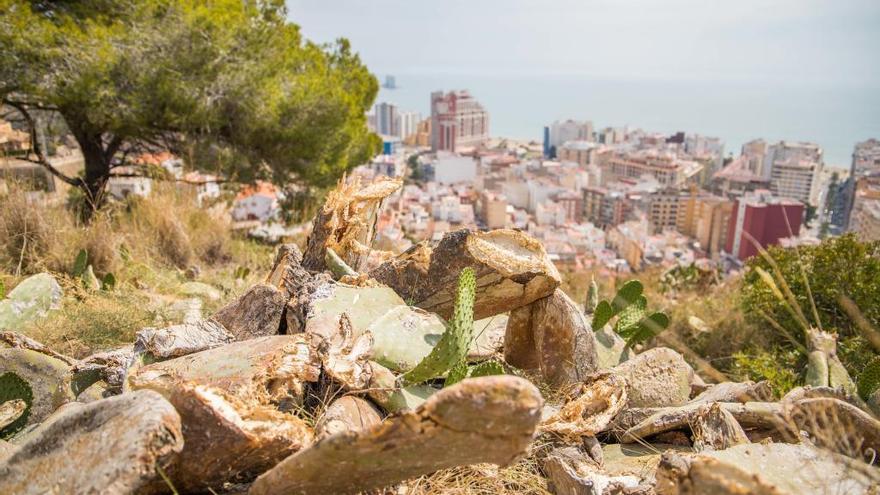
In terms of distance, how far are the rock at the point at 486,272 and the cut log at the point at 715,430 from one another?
0.61 m

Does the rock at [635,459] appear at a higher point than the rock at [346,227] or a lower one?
lower

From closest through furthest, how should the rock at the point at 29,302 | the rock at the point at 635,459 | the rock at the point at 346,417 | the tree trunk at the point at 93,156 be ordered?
the rock at the point at 346,417 < the rock at the point at 635,459 < the rock at the point at 29,302 < the tree trunk at the point at 93,156

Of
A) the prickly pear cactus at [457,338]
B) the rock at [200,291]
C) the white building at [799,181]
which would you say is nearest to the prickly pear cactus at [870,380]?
the prickly pear cactus at [457,338]

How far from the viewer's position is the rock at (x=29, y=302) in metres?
2.39

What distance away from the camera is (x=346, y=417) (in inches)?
53.2

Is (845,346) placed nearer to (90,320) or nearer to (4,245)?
(90,320)

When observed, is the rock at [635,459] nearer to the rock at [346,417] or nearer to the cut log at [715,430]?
the cut log at [715,430]

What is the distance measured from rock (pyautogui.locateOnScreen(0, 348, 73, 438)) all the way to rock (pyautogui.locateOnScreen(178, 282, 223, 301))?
1.26 m

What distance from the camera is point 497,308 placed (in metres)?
2.07

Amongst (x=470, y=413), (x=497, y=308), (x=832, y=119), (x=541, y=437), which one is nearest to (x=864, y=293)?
(x=497, y=308)

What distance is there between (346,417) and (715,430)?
1012 millimetres

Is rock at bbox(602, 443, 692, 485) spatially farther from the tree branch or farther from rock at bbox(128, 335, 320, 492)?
the tree branch

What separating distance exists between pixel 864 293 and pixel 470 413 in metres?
3.25

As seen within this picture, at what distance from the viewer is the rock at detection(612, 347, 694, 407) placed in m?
2.00
